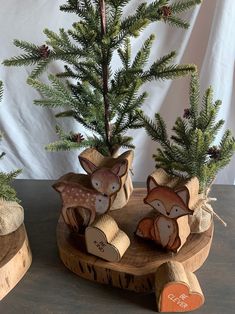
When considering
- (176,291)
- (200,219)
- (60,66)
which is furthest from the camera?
(60,66)

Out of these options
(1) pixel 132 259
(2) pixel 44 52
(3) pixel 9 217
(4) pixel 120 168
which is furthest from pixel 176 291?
(2) pixel 44 52

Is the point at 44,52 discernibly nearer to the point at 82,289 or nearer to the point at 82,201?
the point at 82,201

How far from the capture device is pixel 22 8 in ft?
3.31

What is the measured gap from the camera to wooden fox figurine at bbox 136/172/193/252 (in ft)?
2.22

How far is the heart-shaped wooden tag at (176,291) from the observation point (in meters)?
0.65

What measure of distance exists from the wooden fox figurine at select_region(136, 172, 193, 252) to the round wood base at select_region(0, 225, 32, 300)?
205mm

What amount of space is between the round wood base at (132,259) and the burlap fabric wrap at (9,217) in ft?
0.26

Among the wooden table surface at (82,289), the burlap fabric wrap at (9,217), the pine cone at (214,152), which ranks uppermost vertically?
the pine cone at (214,152)

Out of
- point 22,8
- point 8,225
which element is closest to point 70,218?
point 8,225

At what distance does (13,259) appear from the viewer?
0.71m

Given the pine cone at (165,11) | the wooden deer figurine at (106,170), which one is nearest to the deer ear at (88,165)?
the wooden deer figurine at (106,170)

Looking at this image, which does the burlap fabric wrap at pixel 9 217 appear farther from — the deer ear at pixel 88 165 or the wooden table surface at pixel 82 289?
the deer ear at pixel 88 165

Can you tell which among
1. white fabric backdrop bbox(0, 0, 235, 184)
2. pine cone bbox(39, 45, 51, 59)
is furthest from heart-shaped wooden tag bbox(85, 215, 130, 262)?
white fabric backdrop bbox(0, 0, 235, 184)

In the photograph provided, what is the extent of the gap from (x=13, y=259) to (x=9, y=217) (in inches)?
3.6
